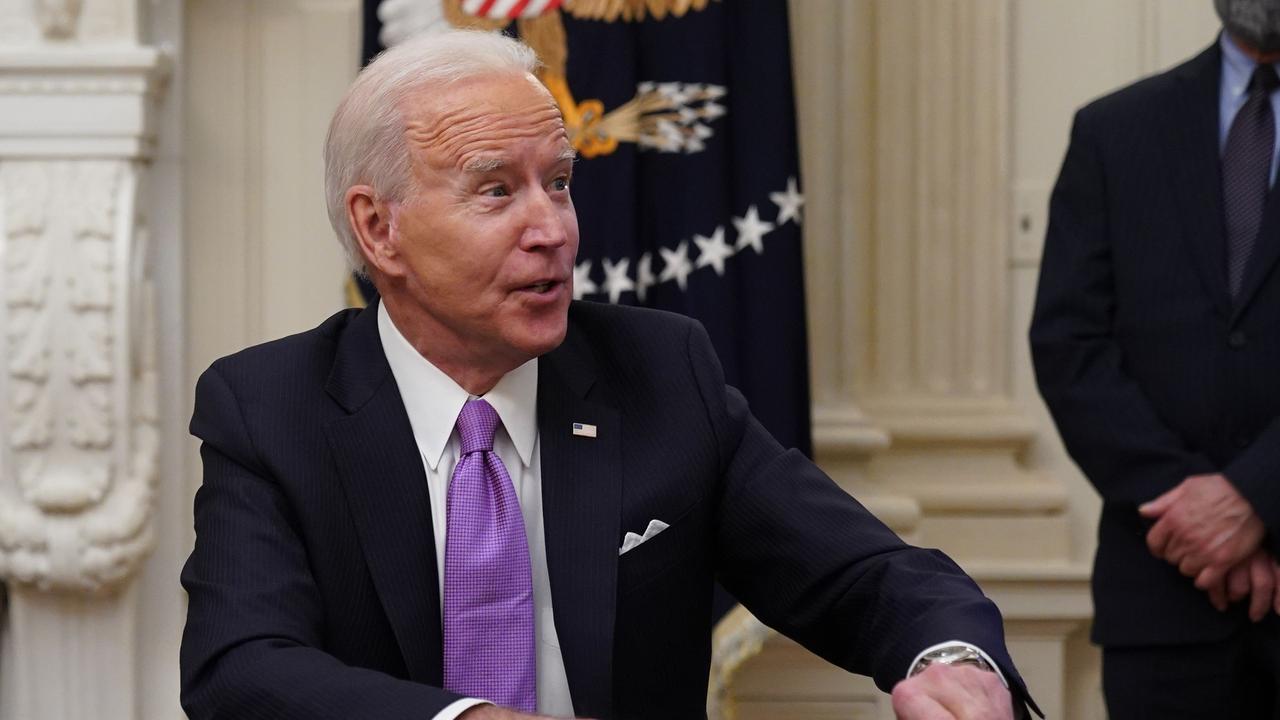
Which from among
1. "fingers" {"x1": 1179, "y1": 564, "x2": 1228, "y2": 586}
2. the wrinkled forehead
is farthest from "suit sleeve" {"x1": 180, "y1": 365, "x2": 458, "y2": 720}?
"fingers" {"x1": 1179, "y1": 564, "x2": 1228, "y2": 586}

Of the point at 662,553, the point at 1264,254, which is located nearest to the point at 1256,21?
the point at 1264,254

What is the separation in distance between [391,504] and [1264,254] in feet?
5.80

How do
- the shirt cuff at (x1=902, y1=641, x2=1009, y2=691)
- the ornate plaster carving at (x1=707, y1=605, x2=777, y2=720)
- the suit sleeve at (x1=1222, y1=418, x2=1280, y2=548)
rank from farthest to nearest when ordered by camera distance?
the ornate plaster carving at (x1=707, y1=605, x2=777, y2=720), the suit sleeve at (x1=1222, y1=418, x2=1280, y2=548), the shirt cuff at (x1=902, y1=641, x2=1009, y2=691)

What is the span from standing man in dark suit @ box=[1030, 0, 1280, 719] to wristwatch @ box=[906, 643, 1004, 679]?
4.38 feet

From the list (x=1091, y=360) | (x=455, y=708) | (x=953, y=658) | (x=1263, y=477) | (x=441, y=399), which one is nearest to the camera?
(x=455, y=708)

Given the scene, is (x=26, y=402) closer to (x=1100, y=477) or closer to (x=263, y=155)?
(x=263, y=155)

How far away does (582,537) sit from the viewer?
5.94 feet

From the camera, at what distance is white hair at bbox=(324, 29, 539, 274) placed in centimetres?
177

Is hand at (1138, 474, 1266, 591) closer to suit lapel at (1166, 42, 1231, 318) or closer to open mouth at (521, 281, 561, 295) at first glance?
suit lapel at (1166, 42, 1231, 318)

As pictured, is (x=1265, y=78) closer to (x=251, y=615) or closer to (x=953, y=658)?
(x=953, y=658)

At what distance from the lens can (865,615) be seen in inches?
71.4

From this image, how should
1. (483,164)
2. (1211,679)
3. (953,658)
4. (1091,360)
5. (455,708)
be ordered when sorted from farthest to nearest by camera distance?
(1091,360)
(1211,679)
(483,164)
(953,658)
(455,708)

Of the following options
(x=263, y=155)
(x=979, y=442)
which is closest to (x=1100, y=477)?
(x=979, y=442)

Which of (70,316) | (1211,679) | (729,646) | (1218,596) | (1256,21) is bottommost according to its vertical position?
(729,646)
